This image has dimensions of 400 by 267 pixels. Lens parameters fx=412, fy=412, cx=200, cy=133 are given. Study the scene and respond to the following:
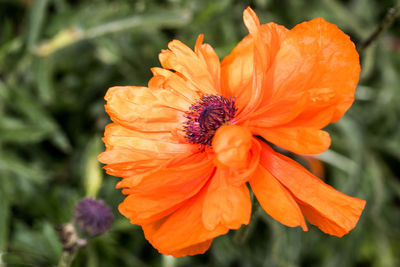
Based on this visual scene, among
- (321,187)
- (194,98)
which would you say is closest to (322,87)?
(321,187)

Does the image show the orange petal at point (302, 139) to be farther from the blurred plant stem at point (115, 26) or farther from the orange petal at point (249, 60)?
the blurred plant stem at point (115, 26)

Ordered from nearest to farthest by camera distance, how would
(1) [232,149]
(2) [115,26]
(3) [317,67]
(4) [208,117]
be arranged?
(1) [232,149] → (3) [317,67] → (4) [208,117] → (2) [115,26]

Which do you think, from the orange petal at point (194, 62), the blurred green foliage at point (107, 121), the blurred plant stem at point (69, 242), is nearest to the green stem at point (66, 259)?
the blurred plant stem at point (69, 242)

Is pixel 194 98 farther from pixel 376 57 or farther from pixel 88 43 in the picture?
pixel 376 57

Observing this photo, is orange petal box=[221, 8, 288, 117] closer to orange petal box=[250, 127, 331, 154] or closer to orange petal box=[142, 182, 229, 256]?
orange petal box=[250, 127, 331, 154]

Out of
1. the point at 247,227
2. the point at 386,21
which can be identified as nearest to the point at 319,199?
the point at 247,227

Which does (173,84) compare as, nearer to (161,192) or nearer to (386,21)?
(161,192)
